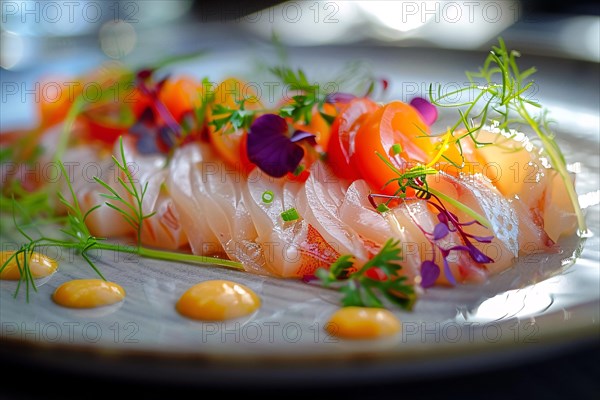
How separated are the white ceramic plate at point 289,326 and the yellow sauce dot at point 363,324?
0.09 feet

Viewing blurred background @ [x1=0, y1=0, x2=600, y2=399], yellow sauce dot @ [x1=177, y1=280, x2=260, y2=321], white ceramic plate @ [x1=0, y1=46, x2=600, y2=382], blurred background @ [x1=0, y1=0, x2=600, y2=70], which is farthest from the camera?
blurred background @ [x1=0, y1=0, x2=600, y2=70]

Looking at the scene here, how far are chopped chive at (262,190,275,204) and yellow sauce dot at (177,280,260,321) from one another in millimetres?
425

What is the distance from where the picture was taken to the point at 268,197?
2359mm

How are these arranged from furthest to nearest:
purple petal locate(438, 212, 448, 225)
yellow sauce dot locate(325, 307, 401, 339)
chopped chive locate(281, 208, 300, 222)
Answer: chopped chive locate(281, 208, 300, 222)
purple petal locate(438, 212, 448, 225)
yellow sauce dot locate(325, 307, 401, 339)

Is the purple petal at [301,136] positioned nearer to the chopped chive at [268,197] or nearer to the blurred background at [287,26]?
the chopped chive at [268,197]

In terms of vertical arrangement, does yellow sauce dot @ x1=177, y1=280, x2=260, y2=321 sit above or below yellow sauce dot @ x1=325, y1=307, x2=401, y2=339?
above

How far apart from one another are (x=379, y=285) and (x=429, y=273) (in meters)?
0.18

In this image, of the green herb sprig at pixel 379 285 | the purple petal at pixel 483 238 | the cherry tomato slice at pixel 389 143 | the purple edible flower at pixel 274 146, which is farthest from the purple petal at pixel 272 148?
the purple petal at pixel 483 238

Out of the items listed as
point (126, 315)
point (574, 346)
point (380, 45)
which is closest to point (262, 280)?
point (126, 315)

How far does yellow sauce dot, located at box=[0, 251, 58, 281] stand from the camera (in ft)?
7.09

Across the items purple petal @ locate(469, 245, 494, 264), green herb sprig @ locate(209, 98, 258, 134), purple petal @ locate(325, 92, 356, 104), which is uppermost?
purple petal @ locate(325, 92, 356, 104)

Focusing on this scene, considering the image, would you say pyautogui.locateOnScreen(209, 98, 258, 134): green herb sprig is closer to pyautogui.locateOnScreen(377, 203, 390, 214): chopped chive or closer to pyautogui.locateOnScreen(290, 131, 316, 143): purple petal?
pyautogui.locateOnScreen(290, 131, 316, 143): purple petal

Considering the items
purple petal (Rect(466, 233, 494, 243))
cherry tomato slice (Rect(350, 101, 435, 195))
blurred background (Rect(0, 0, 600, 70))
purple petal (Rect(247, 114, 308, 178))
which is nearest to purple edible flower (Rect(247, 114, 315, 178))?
purple petal (Rect(247, 114, 308, 178))

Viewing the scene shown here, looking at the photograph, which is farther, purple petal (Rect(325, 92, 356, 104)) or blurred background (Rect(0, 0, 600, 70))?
blurred background (Rect(0, 0, 600, 70))
